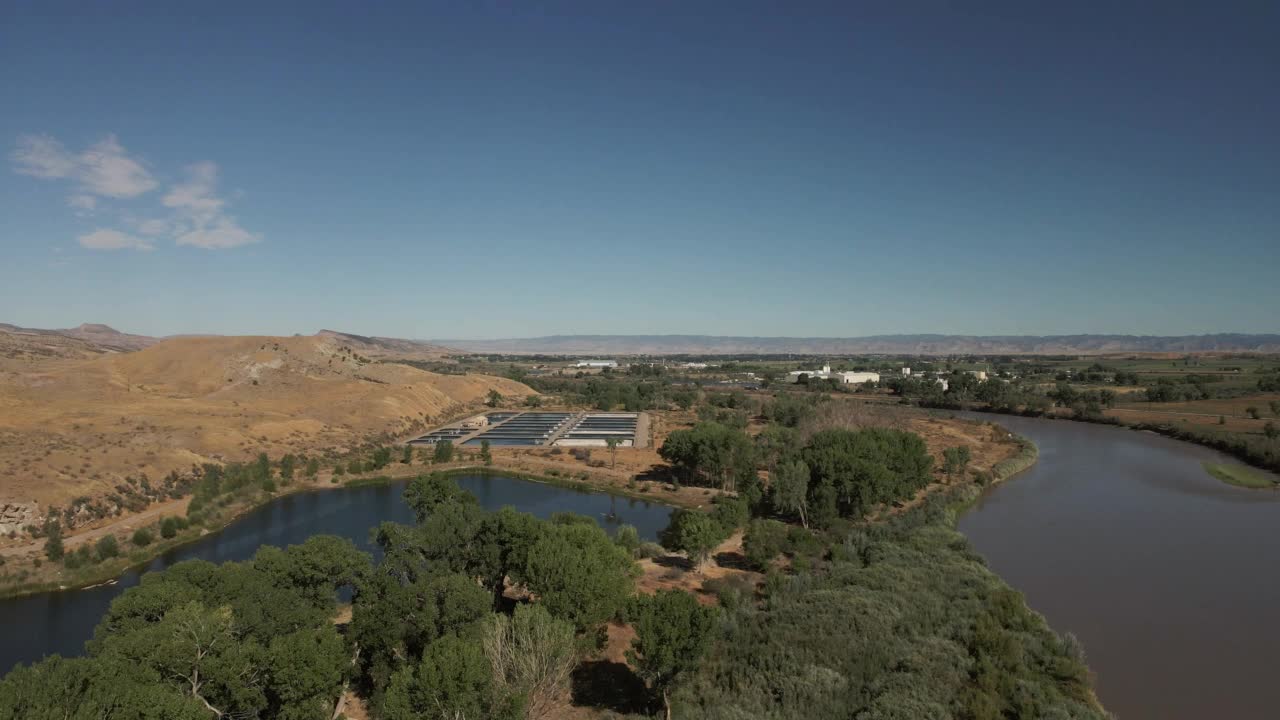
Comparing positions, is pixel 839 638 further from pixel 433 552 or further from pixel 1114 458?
pixel 1114 458

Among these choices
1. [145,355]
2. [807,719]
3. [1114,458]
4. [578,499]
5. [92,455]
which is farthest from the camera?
[145,355]

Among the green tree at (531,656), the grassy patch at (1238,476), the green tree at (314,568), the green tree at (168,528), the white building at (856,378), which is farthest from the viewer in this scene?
the white building at (856,378)

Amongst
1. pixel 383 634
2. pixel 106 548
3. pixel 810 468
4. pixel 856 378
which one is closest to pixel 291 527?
pixel 106 548

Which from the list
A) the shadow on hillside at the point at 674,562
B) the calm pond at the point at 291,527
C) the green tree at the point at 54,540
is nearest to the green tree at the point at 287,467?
the calm pond at the point at 291,527

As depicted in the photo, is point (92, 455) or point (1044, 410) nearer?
point (92, 455)

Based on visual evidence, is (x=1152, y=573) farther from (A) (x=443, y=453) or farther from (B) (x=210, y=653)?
(A) (x=443, y=453)

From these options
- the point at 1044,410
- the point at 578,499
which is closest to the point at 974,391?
the point at 1044,410

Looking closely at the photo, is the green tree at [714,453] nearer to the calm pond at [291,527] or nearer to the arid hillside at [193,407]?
the calm pond at [291,527]
